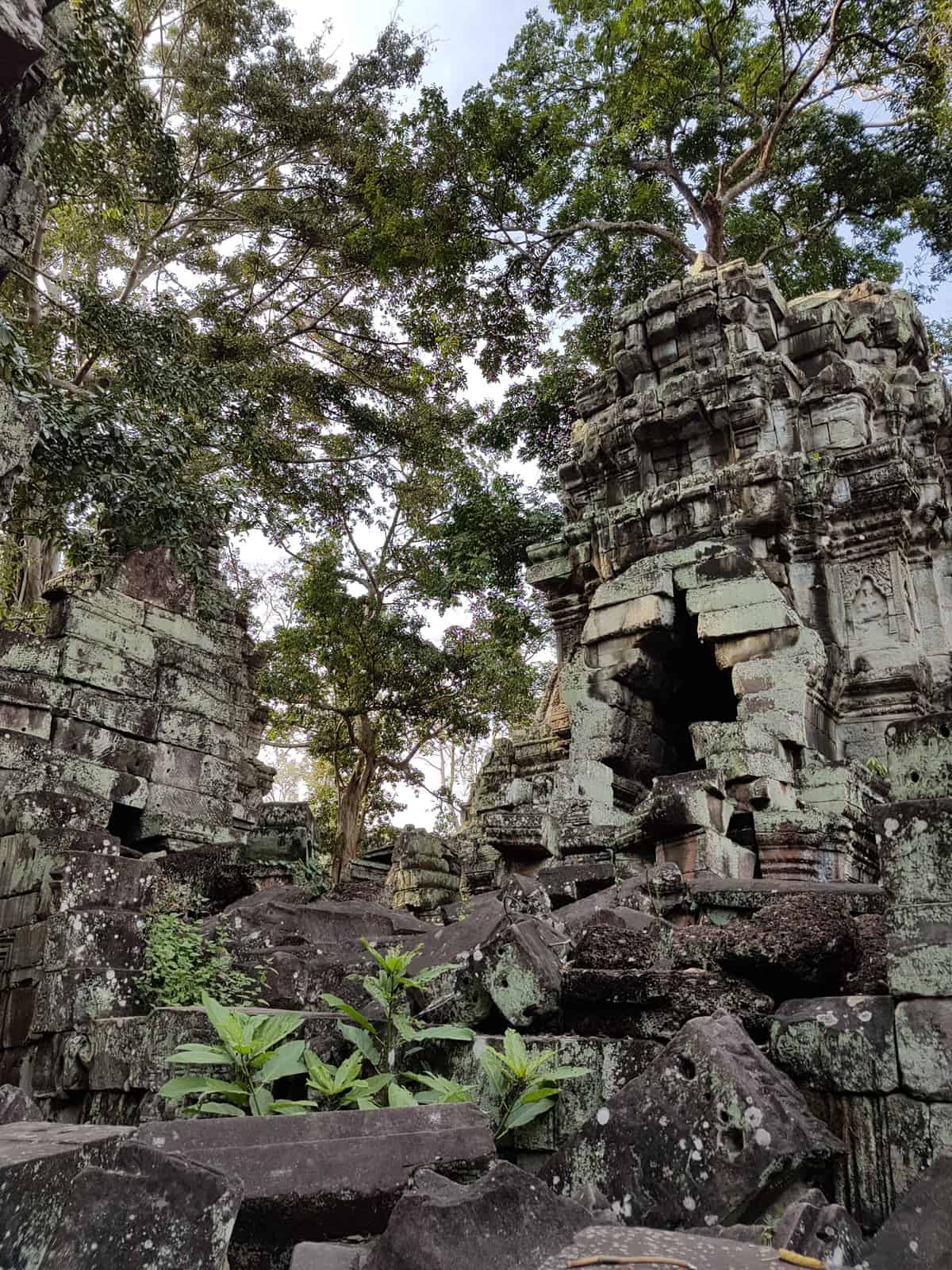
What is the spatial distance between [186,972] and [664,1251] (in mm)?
3270

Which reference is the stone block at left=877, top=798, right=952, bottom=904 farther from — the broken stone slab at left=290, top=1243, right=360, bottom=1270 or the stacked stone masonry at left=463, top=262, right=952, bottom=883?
the stacked stone masonry at left=463, top=262, right=952, bottom=883

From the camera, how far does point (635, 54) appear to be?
1738 centimetres

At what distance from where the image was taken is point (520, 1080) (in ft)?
10.7

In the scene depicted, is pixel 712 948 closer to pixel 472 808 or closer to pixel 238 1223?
pixel 238 1223

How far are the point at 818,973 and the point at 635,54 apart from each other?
18.2 meters

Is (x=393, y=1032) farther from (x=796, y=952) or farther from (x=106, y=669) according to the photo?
(x=106, y=669)

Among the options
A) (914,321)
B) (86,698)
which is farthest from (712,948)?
(914,321)

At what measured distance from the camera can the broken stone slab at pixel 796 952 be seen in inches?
135

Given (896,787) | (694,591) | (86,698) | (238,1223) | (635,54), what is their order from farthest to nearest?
(635,54)
(694,591)
(86,698)
(896,787)
(238,1223)

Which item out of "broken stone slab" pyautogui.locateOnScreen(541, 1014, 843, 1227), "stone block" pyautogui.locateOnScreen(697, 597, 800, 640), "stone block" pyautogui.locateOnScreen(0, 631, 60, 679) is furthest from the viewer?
"stone block" pyautogui.locateOnScreen(697, 597, 800, 640)

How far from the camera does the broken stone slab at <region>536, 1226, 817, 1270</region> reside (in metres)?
1.97

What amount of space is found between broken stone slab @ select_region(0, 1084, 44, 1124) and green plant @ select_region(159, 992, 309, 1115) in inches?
19.3

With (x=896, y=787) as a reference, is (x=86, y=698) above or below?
above

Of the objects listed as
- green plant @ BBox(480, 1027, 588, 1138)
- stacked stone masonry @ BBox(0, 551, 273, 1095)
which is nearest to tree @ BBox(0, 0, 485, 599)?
stacked stone masonry @ BBox(0, 551, 273, 1095)
